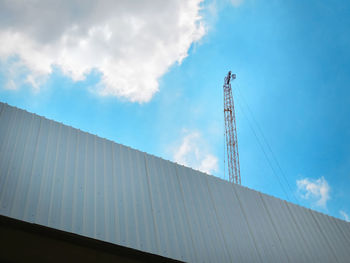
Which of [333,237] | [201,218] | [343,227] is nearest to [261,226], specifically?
[201,218]

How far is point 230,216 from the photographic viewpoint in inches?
396

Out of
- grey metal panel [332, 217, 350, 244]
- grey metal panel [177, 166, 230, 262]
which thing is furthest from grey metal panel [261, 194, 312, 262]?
grey metal panel [332, 217, 350, 244]

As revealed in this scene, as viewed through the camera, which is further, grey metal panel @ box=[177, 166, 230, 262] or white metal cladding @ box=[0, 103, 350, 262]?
grey metal panel @ box=[177, 166, 230, 262]

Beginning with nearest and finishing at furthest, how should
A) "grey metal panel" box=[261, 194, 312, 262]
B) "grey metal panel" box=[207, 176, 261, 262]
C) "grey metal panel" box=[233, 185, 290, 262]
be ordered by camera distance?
Result: "grey metal panel" box=[207, 176, 261, 262] → "grey metal panel" box=[233, 185, 290, 262] → "grey metal panel" box=[261, 194, 312, 262]

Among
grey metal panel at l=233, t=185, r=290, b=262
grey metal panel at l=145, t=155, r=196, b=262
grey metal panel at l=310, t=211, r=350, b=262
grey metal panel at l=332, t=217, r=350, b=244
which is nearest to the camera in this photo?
grey metal panel at l=145, t=155, r=196, b=262

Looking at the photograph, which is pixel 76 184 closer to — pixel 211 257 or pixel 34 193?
pixel 34 193

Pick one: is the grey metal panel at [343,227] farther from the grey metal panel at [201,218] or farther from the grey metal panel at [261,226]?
the grey metal panel at [201,218]

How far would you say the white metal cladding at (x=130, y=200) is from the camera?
22.9ft

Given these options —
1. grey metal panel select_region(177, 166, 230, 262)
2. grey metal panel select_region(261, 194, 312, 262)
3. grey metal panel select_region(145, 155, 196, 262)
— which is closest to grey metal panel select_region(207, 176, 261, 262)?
grey metal panel select_region(177, 166, 230, 262)

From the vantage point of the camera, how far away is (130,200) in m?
8.25

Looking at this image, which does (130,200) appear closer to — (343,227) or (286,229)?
(286,229)

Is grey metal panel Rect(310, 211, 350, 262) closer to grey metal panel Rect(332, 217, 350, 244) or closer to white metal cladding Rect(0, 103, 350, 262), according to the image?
grey metal panel Rect(332, 217, 350, 244)

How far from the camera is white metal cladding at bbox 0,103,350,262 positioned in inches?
275

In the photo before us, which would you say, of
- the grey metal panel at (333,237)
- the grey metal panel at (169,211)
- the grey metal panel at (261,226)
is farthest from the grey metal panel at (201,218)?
the grey metal panel at (333,237)
